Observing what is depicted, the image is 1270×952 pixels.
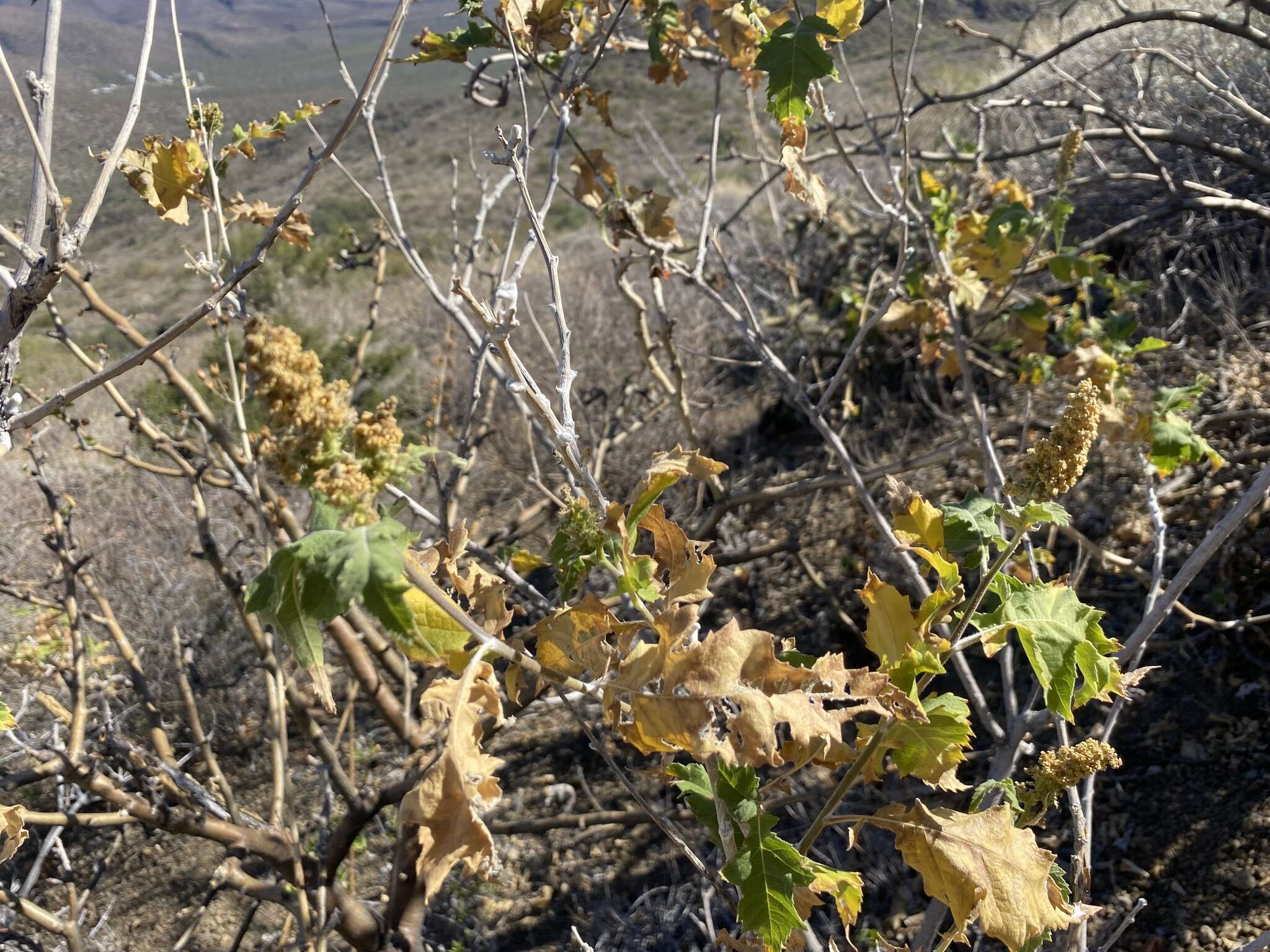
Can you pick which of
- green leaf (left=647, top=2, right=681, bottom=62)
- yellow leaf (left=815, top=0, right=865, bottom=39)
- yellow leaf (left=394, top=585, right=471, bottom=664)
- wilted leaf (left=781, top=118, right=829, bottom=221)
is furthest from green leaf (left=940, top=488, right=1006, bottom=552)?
green leaf (left=647, top=2, right=681, bottom=62)

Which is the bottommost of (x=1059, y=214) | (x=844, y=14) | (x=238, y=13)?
(x=1059, y=214)

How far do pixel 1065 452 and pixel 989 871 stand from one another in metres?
0.45

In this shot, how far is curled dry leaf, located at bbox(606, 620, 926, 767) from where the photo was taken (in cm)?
78

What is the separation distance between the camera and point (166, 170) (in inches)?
68.8

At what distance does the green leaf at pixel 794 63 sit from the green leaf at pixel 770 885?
114 centimetres

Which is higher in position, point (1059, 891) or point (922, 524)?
point (922, 524)

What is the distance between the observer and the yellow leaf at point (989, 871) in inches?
34.9

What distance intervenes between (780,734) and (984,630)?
52 cm

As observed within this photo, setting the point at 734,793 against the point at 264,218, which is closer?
the point at 734,793

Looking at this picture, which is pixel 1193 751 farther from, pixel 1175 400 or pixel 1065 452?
pixel 1065 452

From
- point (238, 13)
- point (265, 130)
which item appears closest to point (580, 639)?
point (265, 130)

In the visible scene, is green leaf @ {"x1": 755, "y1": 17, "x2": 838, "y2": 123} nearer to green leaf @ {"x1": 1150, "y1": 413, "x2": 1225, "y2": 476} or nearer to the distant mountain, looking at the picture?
the distant mountain

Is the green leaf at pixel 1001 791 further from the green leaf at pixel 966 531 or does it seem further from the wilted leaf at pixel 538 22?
the wilted leaf at pixel 538 22

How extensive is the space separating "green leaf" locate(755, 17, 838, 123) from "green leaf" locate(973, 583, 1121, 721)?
2.91 feet
